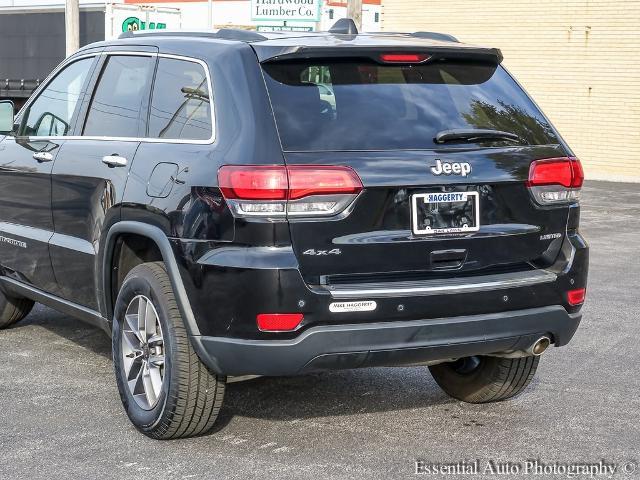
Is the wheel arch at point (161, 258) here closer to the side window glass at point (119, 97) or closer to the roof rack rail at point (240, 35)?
the side window glass at point (119, 97)

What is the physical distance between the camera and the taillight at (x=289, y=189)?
4.62m

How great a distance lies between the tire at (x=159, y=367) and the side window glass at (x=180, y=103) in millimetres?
648

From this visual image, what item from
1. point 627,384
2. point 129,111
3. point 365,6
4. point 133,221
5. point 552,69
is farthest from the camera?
point 365,6

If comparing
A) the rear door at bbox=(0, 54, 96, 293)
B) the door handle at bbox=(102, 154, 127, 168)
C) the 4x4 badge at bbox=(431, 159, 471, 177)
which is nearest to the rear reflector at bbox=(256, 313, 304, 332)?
the 4x4 badge at bbox=(431, 159, 471, 177)

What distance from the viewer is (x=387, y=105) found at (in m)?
5.02

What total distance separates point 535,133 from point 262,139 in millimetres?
1403

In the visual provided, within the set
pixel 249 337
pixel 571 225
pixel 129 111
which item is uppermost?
pixel 129 111

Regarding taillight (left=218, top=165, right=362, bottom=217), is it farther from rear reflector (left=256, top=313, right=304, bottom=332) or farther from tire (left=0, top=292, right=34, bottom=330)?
tire (left=0, top=292, right=34, bottom=330)

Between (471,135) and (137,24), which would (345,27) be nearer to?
(471,135)

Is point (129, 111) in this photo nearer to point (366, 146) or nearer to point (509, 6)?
point (366, 146)

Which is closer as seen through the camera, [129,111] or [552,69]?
[129,111]

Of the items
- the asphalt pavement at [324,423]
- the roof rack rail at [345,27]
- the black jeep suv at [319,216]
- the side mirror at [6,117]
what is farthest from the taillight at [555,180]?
the side mirror at [6,117]

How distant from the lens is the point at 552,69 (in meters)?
24.3

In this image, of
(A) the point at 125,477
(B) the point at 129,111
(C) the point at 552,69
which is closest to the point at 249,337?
(A) the point at 125,477
